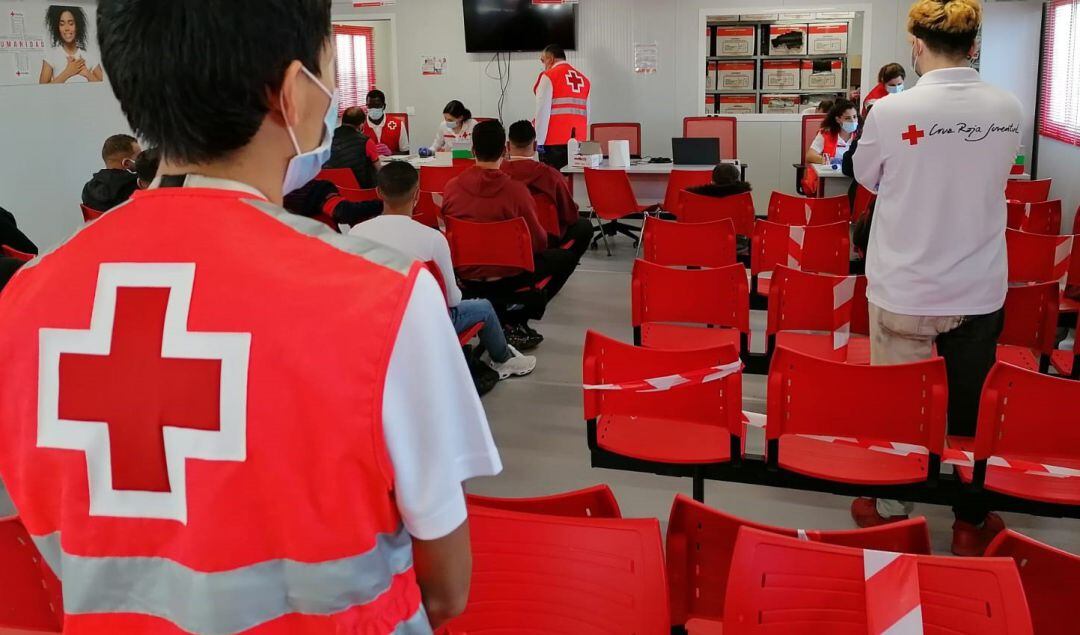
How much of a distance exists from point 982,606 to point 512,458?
2.44m

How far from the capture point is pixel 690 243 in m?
4.81

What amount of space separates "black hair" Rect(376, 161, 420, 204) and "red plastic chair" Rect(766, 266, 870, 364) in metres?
1.53

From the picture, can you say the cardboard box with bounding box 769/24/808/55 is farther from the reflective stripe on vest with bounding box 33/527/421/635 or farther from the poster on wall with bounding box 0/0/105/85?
the reflective stripe on vest with bounding box 33/527/421/635

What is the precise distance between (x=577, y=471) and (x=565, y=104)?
5.89 metres

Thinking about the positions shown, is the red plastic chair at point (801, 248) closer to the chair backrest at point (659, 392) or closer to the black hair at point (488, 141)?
the black hair at point (488, 141)

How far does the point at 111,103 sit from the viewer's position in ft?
25.1

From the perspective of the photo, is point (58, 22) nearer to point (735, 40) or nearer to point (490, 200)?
point (490, 200)

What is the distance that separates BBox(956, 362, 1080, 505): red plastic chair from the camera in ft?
7.68

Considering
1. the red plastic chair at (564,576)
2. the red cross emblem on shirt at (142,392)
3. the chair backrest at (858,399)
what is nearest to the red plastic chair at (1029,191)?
the chair backrest at (858,399)

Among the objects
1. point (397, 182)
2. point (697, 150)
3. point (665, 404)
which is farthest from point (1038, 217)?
point (397, 182)

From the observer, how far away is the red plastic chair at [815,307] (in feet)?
11.5

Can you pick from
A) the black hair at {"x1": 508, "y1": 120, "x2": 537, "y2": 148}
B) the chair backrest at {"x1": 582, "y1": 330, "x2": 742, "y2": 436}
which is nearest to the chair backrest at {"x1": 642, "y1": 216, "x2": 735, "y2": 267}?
the black hair at {"x1": 508, "y1": 120, "x2": 537, "y2": 148}

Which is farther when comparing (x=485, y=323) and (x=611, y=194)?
(x=611, y=194)

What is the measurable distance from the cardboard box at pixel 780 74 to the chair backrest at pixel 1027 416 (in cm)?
828
